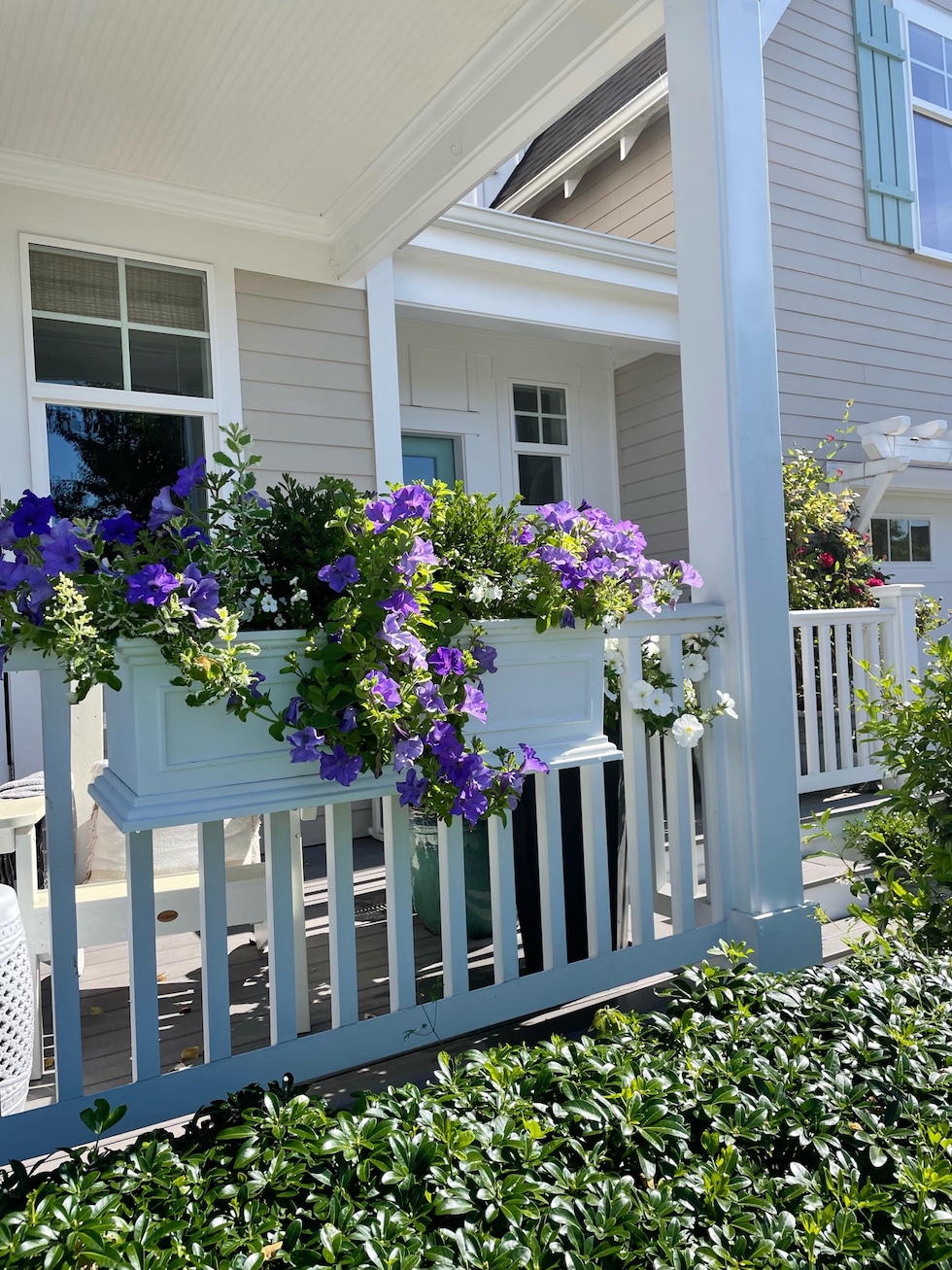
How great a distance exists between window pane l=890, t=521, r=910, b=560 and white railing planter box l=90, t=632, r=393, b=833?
5.79m

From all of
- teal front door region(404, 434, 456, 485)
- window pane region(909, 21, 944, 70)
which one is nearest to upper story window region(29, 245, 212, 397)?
teal front door region(404, 434, 456, 485)

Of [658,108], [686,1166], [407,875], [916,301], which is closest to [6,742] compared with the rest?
[407,875]

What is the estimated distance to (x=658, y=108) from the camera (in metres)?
5.37

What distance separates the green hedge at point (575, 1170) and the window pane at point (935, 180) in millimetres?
6694

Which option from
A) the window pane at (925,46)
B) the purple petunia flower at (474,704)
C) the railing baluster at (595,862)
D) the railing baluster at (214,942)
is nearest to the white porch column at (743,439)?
the railing baluster at (595,862)

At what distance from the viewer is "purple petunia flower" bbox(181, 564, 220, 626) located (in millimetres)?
1462

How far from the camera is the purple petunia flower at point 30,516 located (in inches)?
56.2

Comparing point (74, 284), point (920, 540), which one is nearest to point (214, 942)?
point (74, 284)

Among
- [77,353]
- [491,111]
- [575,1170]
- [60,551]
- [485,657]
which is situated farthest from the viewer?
[77,353]

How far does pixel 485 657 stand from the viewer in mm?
1775

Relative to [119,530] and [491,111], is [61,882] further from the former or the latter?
[491,111]

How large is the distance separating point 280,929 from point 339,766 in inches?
15.8

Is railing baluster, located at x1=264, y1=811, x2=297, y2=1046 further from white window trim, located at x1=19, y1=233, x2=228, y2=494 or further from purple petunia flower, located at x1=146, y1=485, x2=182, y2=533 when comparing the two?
white window trim, located at x1=19, y1=233, x2=228, y2=494

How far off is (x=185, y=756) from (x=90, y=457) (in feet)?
8.34
